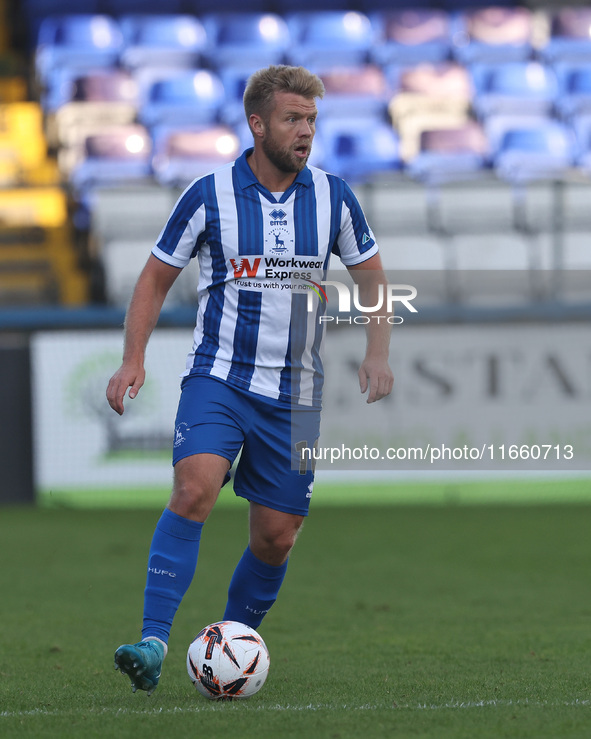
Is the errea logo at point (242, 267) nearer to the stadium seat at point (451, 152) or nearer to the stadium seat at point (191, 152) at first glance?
the stadium seat at point (191, 152)

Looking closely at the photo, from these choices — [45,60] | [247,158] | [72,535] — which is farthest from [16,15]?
[247,158]

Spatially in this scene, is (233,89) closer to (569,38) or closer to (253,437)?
(569,38)

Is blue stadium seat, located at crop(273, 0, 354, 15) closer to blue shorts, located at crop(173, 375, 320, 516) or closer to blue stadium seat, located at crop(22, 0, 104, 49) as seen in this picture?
blue stadium seat, located at crop(22, 0, 104, 49)

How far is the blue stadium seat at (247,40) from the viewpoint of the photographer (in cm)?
1577

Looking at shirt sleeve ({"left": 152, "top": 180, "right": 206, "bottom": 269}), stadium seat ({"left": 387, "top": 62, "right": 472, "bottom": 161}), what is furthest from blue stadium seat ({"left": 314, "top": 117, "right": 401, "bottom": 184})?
shirt sleeve ({"left": 152, "top": 180, "right": 206, "bottom": 269})

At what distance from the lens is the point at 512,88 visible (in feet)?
51.1

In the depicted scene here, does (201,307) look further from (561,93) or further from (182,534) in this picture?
(561,93)

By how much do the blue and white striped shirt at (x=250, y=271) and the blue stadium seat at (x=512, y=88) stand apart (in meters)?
12.1

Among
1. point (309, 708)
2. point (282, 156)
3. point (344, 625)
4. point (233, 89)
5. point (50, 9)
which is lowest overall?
point (344, 625)

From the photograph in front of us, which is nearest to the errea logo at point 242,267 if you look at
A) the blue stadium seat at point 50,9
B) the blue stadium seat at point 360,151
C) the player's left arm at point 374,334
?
the player's left arm at point 374,334

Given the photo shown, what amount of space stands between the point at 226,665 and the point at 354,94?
1247cm

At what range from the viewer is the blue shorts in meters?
3.61

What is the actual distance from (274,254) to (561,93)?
13.1 metres

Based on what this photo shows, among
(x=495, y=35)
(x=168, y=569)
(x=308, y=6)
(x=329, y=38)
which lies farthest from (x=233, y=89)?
(x=168, y=569)
